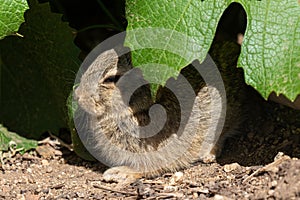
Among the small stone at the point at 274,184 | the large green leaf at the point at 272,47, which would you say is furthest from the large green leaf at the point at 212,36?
the small stone at the point at 274,184

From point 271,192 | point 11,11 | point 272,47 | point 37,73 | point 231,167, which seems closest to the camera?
point 271,192

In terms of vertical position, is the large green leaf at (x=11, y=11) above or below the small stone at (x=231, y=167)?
above

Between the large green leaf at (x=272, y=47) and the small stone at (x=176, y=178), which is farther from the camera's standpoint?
the small stone at (x=176, y=178)

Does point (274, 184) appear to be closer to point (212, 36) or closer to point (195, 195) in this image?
point (195, 195)

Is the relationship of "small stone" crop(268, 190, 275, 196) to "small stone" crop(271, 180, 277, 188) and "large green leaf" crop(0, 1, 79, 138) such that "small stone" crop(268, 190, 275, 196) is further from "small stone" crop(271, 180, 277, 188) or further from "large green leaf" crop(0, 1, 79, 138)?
"large green leaf" crop(0, 1, 79, 138)

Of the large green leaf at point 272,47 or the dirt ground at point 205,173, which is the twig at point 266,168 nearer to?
the dirt ground at point 205,173

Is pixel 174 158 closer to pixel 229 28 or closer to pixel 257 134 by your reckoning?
pixel 257 134

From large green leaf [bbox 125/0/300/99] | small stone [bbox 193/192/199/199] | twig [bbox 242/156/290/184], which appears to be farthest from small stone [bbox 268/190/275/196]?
large green leaf [bbox 125/0/300/99]

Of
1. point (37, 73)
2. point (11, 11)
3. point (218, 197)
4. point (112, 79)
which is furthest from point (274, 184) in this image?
point (37, 73)
